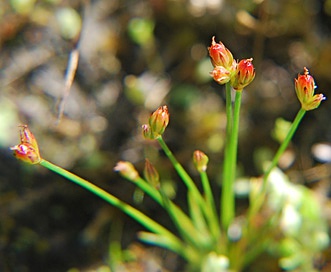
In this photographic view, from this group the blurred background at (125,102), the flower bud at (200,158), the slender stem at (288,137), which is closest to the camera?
the slender stem at (288,137)

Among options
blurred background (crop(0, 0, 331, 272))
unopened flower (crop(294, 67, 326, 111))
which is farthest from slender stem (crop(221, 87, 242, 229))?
blurred background (crop(0, 0, 331, 272))

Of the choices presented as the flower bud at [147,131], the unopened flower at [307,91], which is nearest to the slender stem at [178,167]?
the flower bud at [147,131]

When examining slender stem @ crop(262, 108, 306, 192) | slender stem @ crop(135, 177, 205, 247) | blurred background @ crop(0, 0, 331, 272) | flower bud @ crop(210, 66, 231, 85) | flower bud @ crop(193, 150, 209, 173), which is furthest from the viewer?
blurred background @ crop(0, 0, 331, 272)

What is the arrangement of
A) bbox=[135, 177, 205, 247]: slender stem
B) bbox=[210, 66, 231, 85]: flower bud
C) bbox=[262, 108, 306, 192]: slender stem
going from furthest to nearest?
bbox=[135, 177, 205, 247]: slender stem
bbox=[262, 108, 306, 192]: slender stem
bbox=[210, 66, 231, 85]: flower bud

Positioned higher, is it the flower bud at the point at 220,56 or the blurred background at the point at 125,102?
the blurred background at the point at 125,102

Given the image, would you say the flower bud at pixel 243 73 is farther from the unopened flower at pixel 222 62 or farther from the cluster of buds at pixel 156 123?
the cluster of buds at pixel 156 123

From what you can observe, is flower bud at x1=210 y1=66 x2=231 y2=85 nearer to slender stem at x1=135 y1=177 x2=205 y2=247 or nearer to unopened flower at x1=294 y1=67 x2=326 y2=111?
unopened flower at x1=294 y1=67 x2=326 y2=111
